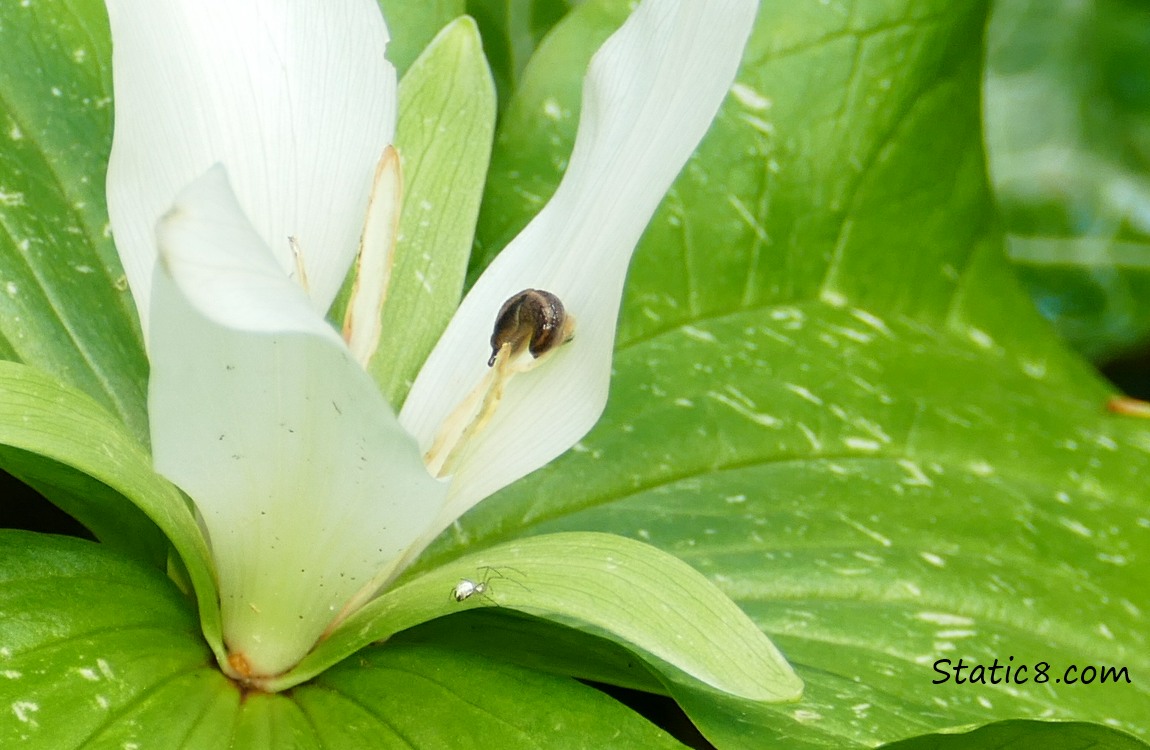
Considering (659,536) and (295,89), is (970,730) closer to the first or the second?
(659,536)

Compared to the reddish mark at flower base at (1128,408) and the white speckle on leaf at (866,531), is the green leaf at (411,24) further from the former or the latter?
the reddish mark at flower base at (1128,408)

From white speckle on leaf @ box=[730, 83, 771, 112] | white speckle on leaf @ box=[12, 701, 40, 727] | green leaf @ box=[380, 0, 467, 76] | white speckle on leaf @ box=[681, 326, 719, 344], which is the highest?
green leaf @ box=[380, 0, 467, 76]

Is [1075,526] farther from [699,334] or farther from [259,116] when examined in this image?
[259,116]

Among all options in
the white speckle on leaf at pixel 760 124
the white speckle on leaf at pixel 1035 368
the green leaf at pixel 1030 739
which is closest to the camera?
the green leaf at pixel 1030 739

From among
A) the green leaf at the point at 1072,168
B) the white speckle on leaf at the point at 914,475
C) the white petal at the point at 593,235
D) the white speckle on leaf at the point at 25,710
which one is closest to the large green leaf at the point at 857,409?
the white speckle on leaf at the point at 914,475

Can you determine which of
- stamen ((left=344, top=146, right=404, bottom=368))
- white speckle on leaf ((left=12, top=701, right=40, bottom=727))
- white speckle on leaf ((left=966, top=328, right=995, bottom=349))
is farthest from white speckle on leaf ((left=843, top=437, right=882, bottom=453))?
white speckle on leaf ((left=12, top=701, right=40, bottom=727))

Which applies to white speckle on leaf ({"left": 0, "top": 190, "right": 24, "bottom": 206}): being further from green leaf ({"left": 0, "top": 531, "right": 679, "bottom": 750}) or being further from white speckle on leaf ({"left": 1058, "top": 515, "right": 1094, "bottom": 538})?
white speckle on leaf ({"left": 1058, "top": 515, "right": 1094, "bottom": 538})
